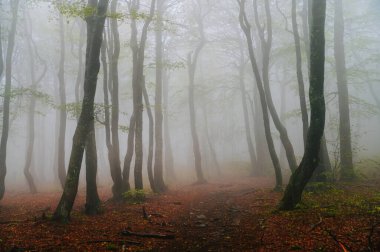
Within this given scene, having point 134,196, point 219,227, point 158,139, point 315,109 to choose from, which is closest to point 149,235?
point 219,227

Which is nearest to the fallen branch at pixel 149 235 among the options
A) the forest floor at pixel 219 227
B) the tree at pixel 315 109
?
the forest floor at pixel 219 227

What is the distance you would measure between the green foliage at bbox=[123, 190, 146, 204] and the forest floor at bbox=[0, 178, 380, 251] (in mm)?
816

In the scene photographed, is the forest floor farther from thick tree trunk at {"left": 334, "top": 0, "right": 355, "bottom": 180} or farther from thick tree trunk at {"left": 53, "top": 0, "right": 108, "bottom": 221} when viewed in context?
thick tree trunk at {"left": 334, "top": 0, "right": 355, "bottom": 180}

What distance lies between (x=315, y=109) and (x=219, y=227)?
16.3 ft

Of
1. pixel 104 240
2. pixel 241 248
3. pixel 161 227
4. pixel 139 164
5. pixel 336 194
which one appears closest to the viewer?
pixel 241 248

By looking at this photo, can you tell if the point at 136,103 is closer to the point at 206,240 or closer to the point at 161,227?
the point at 161,227

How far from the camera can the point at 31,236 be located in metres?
8.61

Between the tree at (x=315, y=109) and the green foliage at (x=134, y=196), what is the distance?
285 inches

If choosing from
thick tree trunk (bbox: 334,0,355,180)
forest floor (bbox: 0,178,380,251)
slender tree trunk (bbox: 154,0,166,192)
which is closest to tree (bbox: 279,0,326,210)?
forest floor (bbox: 0,178,380,251)

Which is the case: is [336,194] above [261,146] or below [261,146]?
below

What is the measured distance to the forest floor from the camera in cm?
749

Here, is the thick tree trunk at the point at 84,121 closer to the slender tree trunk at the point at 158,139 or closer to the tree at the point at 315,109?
the tree at the point at 315,109

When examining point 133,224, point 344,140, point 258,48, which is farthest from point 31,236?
point 258,48

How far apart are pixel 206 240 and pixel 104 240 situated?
2.84 meters
